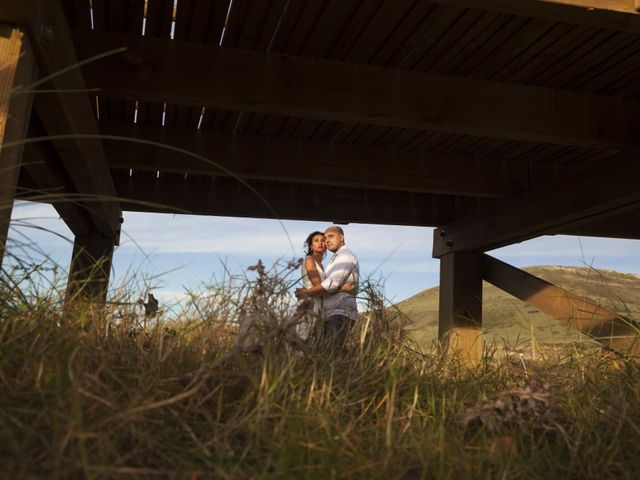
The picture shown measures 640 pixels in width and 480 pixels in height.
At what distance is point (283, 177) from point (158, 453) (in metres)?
4.38

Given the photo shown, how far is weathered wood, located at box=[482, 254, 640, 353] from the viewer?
549 centimetres

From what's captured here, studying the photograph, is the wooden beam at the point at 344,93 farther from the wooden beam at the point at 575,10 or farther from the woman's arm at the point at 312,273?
Result: the wooden beam at the point at 575,10

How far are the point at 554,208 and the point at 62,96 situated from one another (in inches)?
161

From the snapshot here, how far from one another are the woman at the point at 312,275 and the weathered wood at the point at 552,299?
2.17 meters

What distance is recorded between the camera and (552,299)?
646 centimetres

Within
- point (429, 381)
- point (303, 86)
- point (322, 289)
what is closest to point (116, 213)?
point (303, 86)

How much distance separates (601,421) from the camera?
2.22m

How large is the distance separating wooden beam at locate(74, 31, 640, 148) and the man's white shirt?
98 centimetres

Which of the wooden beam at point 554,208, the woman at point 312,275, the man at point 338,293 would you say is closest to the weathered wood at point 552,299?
the wooden beam at point 554,208

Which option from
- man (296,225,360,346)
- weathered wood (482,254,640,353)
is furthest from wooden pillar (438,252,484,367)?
man (296,225,360,346)

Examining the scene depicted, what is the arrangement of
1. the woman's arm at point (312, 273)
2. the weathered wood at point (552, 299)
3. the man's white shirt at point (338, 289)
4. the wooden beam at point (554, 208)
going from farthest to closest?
the weathered wood at point (552, 299) < the wooden beam at point (554, 208) < the woman's arm at point (312, 273) < the man's white shirt at point (338, 289)

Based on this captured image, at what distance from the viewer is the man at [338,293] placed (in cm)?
274

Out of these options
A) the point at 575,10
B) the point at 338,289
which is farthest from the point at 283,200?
the point at 575,10

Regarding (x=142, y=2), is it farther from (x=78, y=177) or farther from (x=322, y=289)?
(x=322, y=289)
